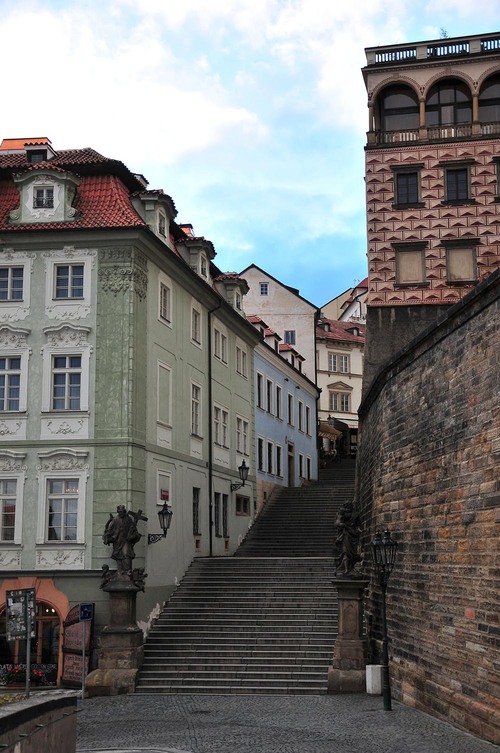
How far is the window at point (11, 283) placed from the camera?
2634 cm

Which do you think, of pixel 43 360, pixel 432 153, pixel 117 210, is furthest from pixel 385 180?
pixel 43 360

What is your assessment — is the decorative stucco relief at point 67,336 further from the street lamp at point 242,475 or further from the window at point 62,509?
the street lamp at point 242,475

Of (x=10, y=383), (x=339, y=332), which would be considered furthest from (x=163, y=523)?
(x=339, y=332)

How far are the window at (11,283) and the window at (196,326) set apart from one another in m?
6.58

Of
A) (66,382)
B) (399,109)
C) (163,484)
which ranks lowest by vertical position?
(163,484)

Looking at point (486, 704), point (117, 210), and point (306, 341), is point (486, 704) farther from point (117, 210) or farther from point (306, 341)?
point (306, 341)

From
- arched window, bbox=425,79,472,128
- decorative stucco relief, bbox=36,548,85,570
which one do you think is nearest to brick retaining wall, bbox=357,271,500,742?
decorative stucco relief, bbox=36,548,85,570

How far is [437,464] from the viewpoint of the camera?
16797mm

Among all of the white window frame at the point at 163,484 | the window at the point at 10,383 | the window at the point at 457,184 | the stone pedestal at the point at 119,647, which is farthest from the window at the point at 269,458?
the stone pedestal at the point at 119,647

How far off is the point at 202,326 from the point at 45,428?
A: 863 cm

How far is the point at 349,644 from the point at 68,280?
39.3ft

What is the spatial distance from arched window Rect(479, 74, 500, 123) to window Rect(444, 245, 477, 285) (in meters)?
4.58

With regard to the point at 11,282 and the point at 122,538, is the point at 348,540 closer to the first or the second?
the point at 122,538

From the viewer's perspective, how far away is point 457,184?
1272 inches
